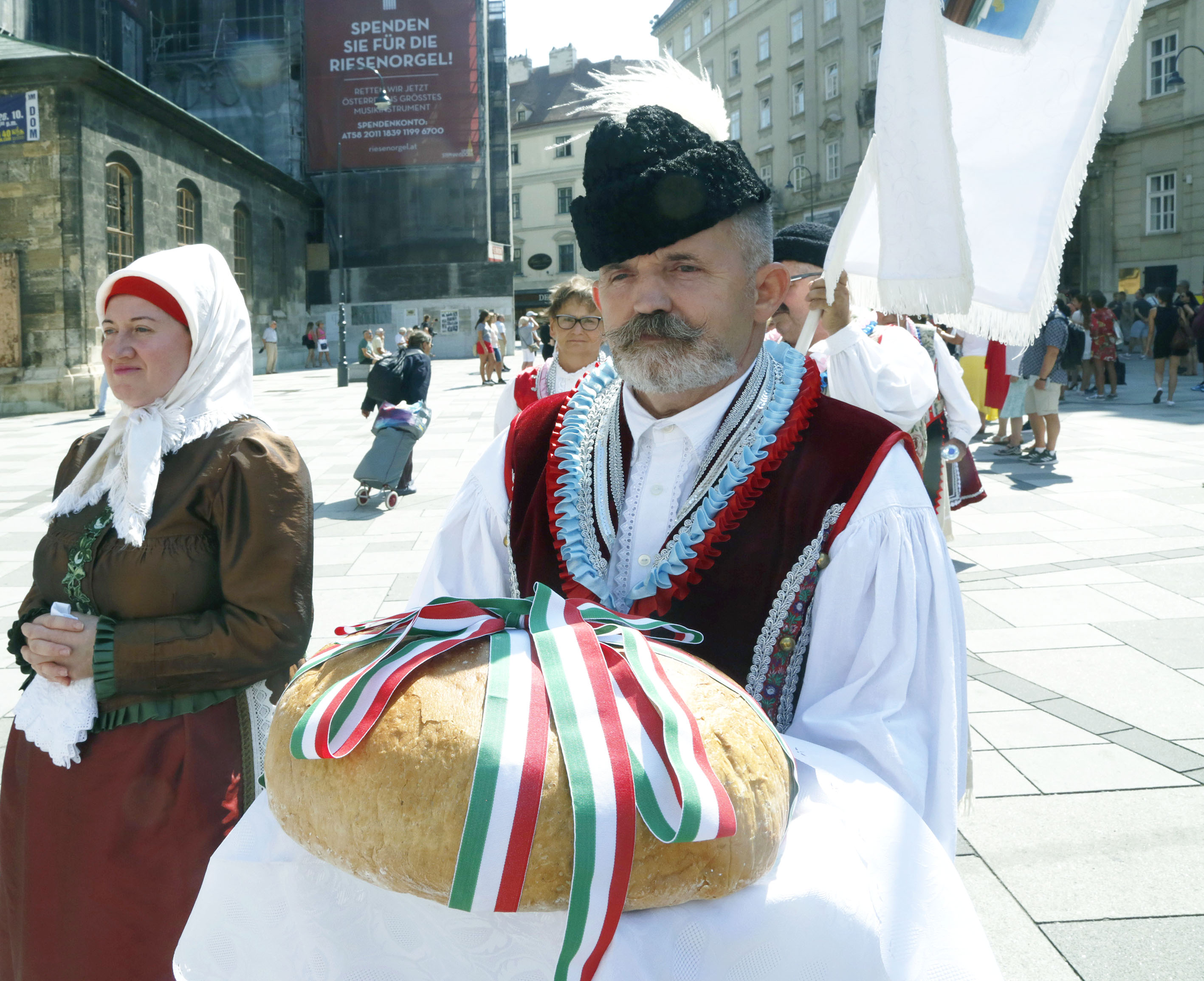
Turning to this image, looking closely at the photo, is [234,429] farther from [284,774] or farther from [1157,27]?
[1157,27]

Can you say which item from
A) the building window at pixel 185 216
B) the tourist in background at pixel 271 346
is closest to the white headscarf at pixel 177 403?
the building window at pixel 185 216

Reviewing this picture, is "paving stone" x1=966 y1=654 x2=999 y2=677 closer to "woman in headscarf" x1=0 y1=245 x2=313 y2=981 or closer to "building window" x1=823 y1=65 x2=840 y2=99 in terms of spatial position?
"woman in headscarf" x1=0 y1=245 x2=313 y2=981

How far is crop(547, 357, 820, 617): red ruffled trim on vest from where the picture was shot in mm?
1513

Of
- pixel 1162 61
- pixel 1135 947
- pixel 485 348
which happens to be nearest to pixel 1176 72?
pixel 1162 61

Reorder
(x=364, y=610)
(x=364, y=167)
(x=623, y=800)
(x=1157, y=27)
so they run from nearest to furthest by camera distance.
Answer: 1. (x=623, y=800)
2. (x=364, y=610)
3. (x=1157, y=27)
4. (x=364, y=167)

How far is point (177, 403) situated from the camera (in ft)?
7.11

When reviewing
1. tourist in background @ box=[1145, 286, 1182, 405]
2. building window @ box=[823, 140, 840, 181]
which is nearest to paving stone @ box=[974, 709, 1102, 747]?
tourist in background @ box=[1145, 286, 1182, 405]

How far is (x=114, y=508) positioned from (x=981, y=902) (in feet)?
8.13

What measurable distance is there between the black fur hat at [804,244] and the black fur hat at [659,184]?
2077mm

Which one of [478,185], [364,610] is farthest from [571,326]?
[478,185]

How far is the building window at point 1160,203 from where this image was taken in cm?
2662

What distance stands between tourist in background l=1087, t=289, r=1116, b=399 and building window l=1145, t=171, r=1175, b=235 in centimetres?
1315

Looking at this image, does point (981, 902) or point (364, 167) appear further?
point (364, 167)

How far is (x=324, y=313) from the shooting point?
35.9 meters
